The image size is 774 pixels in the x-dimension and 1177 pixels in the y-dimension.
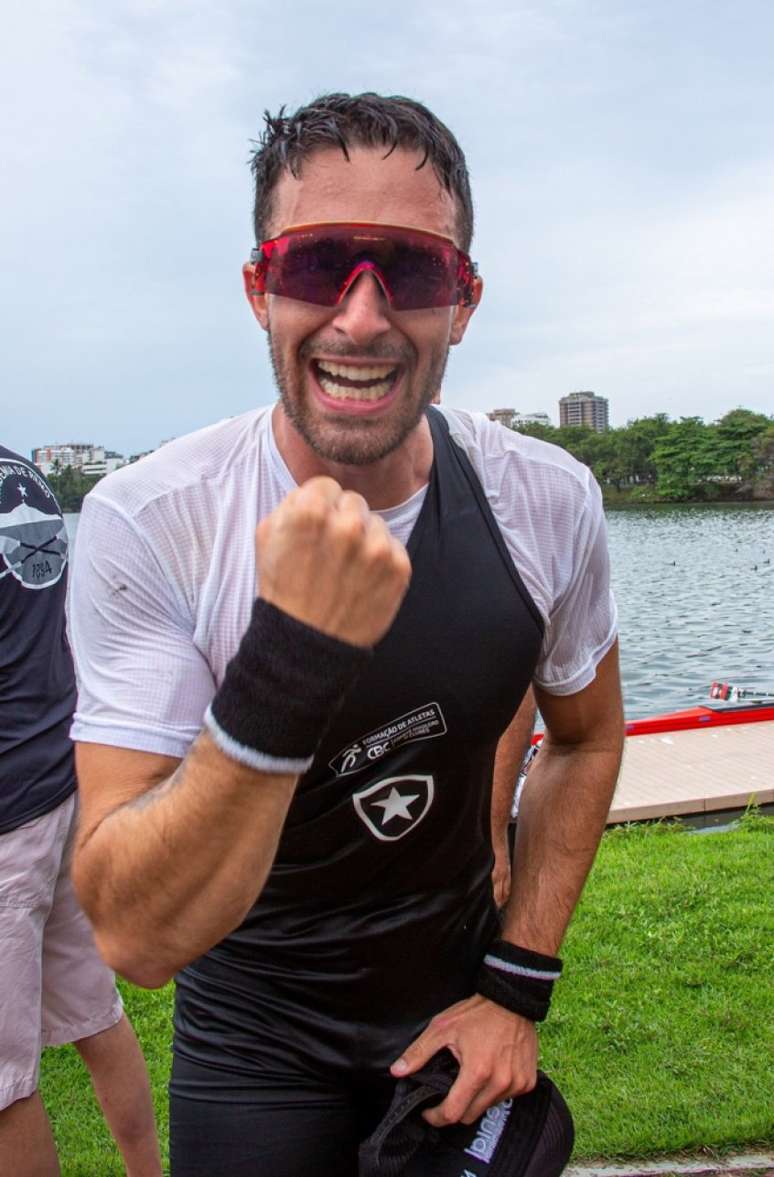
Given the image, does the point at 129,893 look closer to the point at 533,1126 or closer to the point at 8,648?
the point at 533,1126

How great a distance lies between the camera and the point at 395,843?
238cm

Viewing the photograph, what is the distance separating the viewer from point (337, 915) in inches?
95.7

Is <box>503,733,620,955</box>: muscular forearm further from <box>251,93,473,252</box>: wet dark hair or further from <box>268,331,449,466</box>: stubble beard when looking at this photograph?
<box>251,93,473,252</box>: wet dark hair

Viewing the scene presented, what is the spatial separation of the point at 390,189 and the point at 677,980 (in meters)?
4.11

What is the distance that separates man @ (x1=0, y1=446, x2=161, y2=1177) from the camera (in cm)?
334

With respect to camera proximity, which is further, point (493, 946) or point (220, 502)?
point (493, 946)

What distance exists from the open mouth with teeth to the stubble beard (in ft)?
0.08

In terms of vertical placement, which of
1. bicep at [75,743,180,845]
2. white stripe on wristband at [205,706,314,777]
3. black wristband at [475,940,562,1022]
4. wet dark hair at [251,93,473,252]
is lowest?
black wristband at [475,940,562,1022]

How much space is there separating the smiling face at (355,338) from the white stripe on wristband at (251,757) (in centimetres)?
71

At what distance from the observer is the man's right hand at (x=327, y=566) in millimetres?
1668

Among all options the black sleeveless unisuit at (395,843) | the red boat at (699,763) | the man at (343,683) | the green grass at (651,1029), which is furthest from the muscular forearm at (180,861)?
the red boat at (699,763)

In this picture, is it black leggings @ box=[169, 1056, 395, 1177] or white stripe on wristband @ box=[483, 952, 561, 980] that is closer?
black leggings @ box=[169, 1056, 395, 1177]

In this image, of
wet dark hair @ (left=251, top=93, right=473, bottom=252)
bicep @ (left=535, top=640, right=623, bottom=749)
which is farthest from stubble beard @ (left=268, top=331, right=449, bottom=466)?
bicep @ (left=535, top=640, right=623, bottom=749)

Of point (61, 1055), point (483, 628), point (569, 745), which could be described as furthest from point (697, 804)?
point (483, 628)
